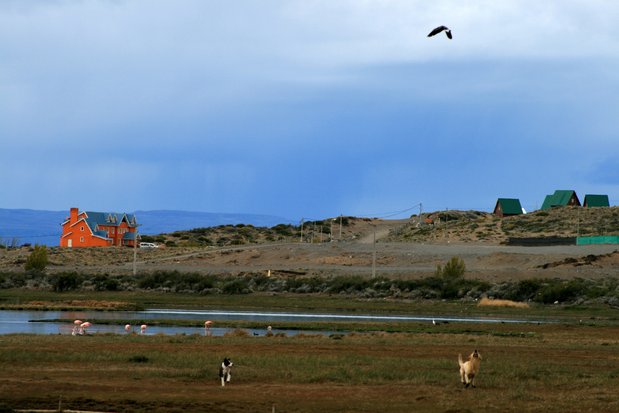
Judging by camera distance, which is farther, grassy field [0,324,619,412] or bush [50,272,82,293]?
bush [50,272,82,293]

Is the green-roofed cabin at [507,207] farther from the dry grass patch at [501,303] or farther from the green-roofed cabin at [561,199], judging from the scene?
the dry grass patch at [501,303]

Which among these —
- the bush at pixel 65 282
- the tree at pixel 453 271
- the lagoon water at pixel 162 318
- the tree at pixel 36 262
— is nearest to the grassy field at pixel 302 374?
the lagoon water at pixel 162 318

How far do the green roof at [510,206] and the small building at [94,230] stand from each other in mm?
53458

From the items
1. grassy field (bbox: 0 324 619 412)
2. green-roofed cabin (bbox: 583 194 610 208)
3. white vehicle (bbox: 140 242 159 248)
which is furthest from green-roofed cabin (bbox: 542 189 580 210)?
grassy field (bbox: 0 324 619 412)

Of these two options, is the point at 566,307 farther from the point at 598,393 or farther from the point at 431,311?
the point at 598,393

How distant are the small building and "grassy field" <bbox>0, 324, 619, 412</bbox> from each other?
339 feet

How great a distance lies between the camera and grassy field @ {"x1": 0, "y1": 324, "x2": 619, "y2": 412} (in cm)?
2347

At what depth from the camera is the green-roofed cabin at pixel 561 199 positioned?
165250 mm

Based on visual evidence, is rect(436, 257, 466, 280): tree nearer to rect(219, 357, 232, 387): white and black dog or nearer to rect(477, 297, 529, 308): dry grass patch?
rect(477, 297, 529, 308): dry grass patch

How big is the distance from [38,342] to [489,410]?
1903cm

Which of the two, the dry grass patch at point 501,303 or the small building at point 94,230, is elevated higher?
the small building at point 94,230

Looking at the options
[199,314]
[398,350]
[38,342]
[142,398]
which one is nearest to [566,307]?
[199,314]

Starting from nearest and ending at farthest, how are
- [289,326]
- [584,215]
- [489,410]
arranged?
[489,410], [289,326], [584,215]

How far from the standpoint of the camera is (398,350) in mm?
36969
